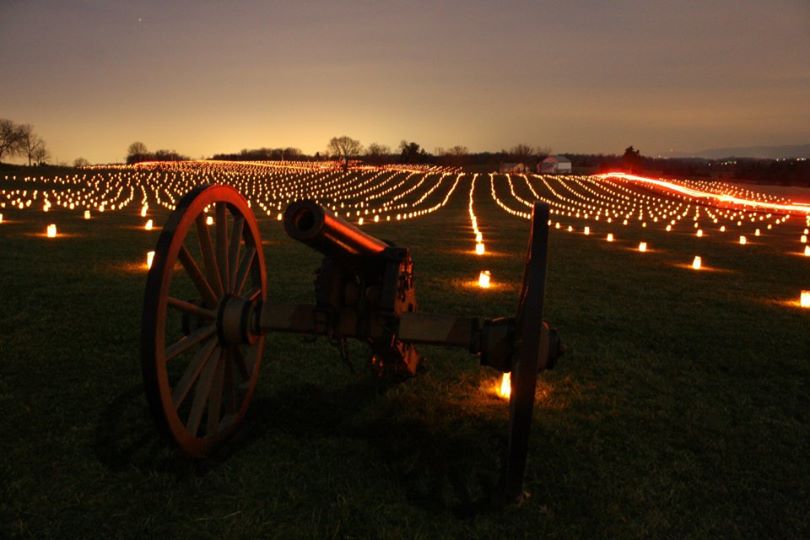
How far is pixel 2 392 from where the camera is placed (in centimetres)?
489

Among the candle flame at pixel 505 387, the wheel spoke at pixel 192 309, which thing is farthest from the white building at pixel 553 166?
the wheel spoke at pixel 192 309

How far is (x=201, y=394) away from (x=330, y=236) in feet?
4.20

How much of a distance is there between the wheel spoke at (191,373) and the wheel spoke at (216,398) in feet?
0.60

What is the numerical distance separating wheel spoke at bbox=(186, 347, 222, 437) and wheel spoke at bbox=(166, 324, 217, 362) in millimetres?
153

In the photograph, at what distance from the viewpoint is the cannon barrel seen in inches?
125

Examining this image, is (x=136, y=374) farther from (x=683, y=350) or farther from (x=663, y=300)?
(x=663, y=300)

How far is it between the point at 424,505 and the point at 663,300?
777cm

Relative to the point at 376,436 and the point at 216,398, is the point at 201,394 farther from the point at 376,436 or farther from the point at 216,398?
the point at 376,436

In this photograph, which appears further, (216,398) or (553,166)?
(553,166)

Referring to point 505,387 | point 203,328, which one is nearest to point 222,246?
point 203,328

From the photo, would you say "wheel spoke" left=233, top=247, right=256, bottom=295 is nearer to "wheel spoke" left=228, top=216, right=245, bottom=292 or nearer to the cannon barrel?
"wheel spoke" left=228, top=216, right=245, bottom=292

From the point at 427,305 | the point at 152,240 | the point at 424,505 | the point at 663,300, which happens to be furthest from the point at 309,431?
Answer: the point at 152,240

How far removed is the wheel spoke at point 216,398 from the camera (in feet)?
12.4

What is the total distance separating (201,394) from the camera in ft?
11.8
